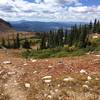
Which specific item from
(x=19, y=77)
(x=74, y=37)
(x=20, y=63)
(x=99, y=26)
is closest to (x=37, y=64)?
(x=20, y=63)

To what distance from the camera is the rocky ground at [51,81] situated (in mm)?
12078

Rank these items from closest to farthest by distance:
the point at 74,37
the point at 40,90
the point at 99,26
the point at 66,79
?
1. the point at 40,90
2. the point at 66,79
3. the point at 74,37
4. the point at 99,26

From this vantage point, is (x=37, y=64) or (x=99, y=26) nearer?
(x=37, y=64)

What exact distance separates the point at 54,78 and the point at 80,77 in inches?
59.0

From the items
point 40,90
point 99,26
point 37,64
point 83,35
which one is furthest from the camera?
point 99,26

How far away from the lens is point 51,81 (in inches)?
526

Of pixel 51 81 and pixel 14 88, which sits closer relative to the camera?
pixel 14 88

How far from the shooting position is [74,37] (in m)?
157

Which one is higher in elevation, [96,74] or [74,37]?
[96,74]

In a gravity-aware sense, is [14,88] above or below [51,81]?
below

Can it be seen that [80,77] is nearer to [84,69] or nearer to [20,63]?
[84,69]

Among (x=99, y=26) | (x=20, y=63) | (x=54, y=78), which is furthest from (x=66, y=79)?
(x=99, y=26)

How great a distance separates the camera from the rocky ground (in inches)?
476

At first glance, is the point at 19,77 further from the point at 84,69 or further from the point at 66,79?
the point at 84,69
